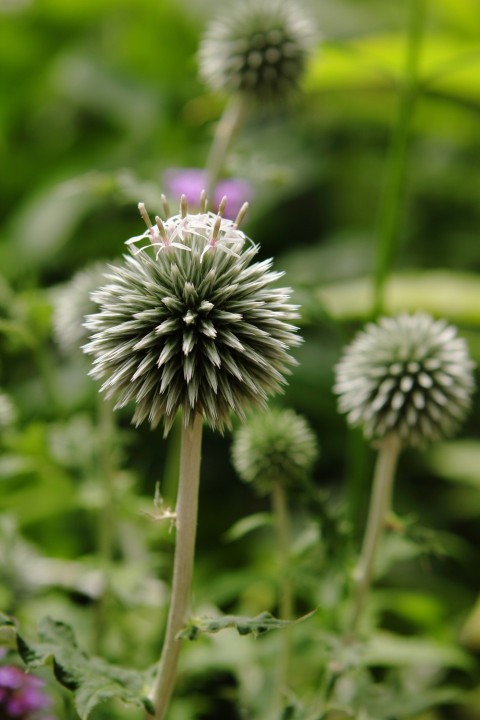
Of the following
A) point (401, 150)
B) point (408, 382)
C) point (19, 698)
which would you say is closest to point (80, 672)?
point (19, 698)

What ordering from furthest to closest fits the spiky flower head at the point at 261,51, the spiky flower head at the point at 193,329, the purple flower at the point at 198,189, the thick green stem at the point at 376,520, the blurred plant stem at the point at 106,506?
the purple flower at the point at 198,189
the spiky flower head at the point at 261,51
the blurred plant stem at the point at 106,506
the thick green stem at the point at 376,520
the spiky flower head at the point at 193,329

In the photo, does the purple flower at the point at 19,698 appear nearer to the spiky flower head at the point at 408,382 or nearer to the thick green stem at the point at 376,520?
the thick green stem at the point at 376,520

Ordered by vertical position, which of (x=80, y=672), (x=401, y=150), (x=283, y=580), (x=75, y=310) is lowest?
(x=80, y=672)

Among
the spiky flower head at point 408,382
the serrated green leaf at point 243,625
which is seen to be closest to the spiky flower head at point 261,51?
the spiky flower head at point 408,382

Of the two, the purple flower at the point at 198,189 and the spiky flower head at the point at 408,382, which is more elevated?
the purple flower at the point at 198,189

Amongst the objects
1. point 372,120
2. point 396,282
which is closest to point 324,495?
point 396,282

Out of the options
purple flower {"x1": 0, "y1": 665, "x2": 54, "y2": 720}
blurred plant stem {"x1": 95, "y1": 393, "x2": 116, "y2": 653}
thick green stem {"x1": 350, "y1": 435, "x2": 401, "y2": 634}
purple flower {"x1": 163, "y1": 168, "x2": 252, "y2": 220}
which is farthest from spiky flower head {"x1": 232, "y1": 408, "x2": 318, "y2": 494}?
purple flower {"x1": 163, "y1": 168, "x2": 252, "y2": 220}

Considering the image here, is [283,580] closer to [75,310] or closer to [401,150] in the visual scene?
[75,310]

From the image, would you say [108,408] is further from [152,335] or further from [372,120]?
[372,120]
